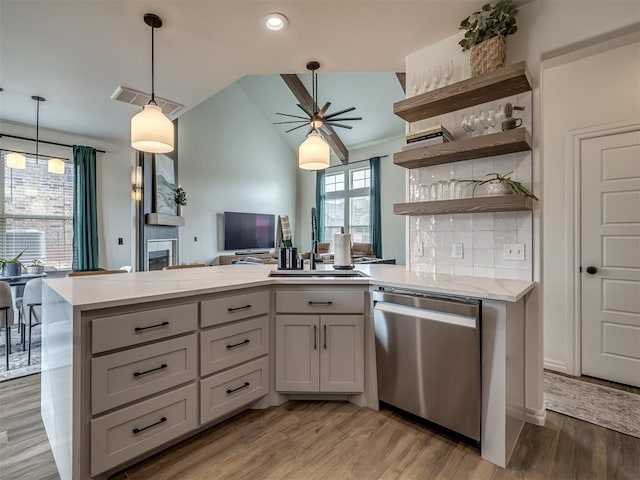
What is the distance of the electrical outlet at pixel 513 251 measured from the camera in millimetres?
2014

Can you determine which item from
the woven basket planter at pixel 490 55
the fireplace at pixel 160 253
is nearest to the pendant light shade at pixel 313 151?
the woven basket planter at pixel 490 55

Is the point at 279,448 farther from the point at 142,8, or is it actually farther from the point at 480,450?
the point at 142,8

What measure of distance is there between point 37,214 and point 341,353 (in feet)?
16.2

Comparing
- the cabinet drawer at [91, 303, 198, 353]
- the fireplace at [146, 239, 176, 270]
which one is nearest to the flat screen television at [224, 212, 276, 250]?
the fireplace at [146, 239, 176, 270]

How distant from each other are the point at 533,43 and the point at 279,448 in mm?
2794

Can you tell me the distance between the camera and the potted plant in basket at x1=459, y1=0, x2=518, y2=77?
192 cm

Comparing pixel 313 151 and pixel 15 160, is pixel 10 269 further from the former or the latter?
pixel 313 151

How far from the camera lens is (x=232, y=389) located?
186 centimetres

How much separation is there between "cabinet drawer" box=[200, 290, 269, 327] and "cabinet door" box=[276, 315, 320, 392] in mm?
162

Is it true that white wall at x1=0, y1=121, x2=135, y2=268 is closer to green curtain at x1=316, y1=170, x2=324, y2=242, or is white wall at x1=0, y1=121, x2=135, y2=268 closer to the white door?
green curtain at x1=316, y1=170, x2=324, y2=242

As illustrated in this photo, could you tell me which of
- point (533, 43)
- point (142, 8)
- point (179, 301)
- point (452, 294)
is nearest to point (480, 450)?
point (452, 294)

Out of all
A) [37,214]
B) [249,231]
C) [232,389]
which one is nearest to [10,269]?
[37,214]

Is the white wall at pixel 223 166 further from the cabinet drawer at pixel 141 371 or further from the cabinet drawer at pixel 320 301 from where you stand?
the cabinet drawer at pixel 141 371

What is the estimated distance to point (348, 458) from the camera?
1.62 metres
